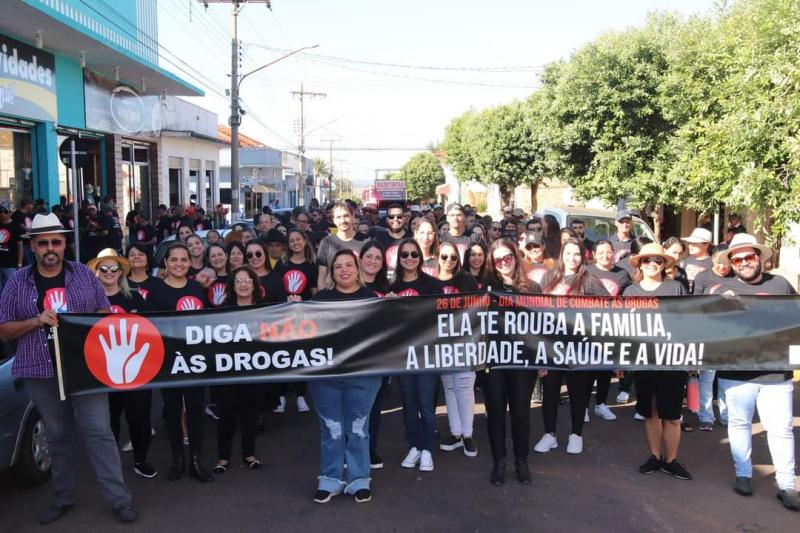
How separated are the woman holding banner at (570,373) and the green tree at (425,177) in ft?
285

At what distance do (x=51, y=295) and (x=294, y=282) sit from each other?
287 cm

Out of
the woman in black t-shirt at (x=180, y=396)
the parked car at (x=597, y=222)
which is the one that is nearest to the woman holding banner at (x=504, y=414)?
the woman in black t-shirt at (x=180, y=396)

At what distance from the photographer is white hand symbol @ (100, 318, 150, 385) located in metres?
5.12

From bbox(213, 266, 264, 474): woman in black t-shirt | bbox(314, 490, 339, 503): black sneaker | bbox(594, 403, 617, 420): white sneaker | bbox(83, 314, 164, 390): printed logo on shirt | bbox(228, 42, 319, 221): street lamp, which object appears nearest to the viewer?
bbox(83, 314, 164, 390): printed logo on shirt

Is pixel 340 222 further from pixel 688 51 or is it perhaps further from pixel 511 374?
pixel 688 51

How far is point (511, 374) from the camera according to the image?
18.5ft

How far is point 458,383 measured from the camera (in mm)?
6035

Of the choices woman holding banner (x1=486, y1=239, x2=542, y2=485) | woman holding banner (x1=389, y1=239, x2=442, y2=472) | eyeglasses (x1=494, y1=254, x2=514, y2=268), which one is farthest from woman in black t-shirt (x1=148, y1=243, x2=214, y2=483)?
eyeglasses (x1=494, y1=254, x2=514, y2=268)

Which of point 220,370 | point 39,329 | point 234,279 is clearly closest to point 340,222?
point 234,279

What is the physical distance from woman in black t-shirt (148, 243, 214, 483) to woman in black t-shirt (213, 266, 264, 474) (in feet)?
0.55

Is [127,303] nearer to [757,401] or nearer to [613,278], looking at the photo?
[613,278]

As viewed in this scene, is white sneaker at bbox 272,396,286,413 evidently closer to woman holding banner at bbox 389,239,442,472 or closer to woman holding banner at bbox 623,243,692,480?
woman holding banner at bbox 389,239,442,472

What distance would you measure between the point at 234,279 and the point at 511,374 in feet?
7.45

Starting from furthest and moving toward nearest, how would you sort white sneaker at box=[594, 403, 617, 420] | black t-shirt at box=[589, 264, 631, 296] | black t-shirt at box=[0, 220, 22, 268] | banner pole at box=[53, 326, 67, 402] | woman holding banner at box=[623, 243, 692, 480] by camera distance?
black t-shirt at box=[0, 220, 22, 268] < white sneaker at box=[594, 403, 617, 420] < black t-shirt at box=[589, 264, 631, 296] < woman holding banner at box=[623, 243, 692, 480] < banner pole at box=[53, 326, 67, 402]
